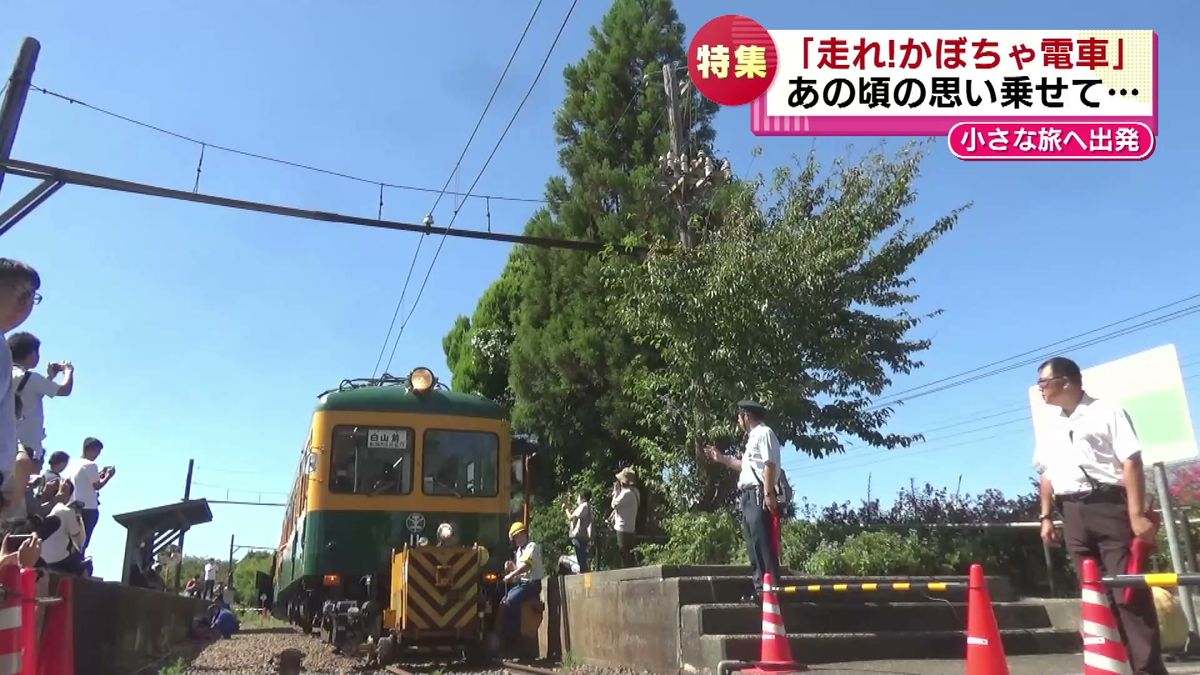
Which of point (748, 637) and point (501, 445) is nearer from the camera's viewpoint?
point (748, 637)

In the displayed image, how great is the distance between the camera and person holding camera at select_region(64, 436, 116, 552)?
7301mm

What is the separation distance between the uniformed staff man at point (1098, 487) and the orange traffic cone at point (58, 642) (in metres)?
4.46

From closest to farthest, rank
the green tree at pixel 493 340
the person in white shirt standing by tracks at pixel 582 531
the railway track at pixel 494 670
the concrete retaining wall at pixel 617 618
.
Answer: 1. the concrete retaining wall at pixel 617 618
2. the railway track at pixel 494 670
3. the person in white shirt standing by tracks at pixel 582 531
4. the green tree at pixel 493 340

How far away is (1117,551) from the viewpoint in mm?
4008

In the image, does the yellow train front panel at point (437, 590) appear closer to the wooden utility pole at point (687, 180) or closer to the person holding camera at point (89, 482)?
the person holding camera at point (89, 482)

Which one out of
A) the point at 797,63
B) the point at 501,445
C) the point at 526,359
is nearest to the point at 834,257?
the point at 797,63

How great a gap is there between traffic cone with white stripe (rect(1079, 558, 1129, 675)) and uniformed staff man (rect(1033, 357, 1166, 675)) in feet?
0.56

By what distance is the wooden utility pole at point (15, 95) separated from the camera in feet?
34.9

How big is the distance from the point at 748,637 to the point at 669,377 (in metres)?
5.46

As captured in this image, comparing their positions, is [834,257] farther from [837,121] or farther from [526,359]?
[526,359]

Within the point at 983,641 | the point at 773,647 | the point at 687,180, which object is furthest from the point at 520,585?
the point at 687,180

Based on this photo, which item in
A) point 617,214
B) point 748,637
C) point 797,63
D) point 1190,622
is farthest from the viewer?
point 617,214

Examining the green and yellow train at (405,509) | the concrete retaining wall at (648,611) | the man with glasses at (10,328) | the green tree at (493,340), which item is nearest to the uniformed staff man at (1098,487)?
the concrete retaining wall at (648,611)

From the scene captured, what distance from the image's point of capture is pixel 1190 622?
22.6 feet
